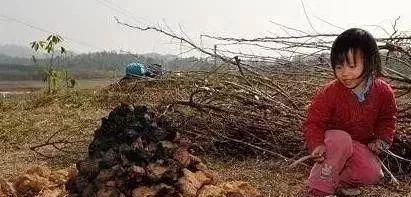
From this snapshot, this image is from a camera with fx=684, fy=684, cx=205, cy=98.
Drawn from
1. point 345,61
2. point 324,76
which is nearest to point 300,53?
point 324,76

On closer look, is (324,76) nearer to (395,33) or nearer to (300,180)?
(395,33)

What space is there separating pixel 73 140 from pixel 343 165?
288 cm

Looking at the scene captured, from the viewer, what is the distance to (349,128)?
11.6ft

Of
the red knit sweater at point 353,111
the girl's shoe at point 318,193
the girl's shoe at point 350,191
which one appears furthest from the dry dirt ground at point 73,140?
the red knit sweater at point 353,111

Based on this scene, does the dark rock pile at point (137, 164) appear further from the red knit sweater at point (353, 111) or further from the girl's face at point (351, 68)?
the girl's face at point (351, 68)

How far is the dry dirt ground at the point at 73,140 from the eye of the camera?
390 cm

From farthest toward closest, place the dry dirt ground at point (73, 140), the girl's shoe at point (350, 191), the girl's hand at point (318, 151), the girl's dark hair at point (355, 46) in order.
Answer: the dry dirt ground at point (73, 140) < the girl's shoe at point (350, 191) < the girl's hand at point (318, 151) < the girl's dark hair at point (355, 46)

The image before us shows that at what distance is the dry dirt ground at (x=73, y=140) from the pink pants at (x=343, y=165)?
13 centimetres

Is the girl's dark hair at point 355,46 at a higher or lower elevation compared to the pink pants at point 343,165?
higher

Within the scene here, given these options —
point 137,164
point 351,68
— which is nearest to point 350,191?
point 351,68

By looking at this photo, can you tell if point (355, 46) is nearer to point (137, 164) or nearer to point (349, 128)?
point (349, 128)

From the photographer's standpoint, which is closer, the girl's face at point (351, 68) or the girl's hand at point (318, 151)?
the girl's face at point (351, 68)

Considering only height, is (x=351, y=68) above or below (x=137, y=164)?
above

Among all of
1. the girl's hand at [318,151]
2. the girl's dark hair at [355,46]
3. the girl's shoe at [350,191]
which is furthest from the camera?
the girl's shoe at [350,191]
